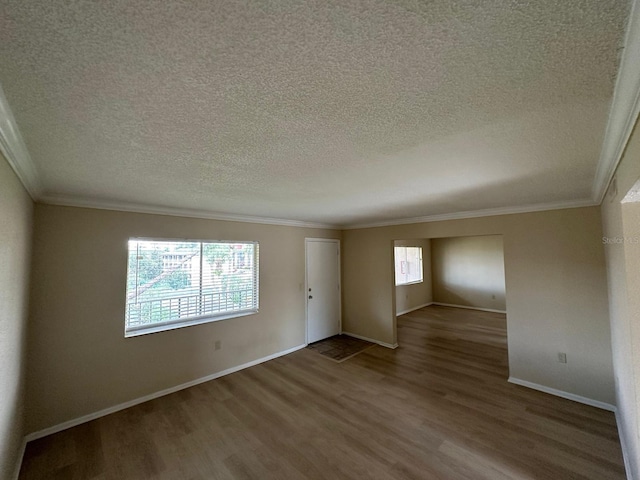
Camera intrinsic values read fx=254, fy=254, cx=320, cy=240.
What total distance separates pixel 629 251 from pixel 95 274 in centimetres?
450

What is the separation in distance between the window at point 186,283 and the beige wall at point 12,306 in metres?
0.90

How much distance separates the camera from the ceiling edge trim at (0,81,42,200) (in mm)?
1128

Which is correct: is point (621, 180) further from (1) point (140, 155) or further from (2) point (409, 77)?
(1) point (140, 155)

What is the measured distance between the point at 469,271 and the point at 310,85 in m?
8.25

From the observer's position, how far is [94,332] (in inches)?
109

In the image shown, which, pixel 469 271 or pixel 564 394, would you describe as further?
pixel 469 271

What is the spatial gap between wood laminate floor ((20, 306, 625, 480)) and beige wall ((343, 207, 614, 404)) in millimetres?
327

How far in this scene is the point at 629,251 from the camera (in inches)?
59.6

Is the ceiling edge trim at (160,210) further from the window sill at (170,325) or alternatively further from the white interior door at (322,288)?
the window sill at (170,325)

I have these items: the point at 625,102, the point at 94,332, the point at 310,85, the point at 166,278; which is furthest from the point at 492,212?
the point at 94,332

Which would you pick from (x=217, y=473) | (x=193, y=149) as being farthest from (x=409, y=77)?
(x=217, y=473)

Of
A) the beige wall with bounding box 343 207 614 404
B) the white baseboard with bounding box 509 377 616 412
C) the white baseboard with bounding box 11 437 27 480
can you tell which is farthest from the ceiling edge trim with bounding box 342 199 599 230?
the white baseboard with bounding box 11 437 27 480

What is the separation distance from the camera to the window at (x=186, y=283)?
3.08 metres

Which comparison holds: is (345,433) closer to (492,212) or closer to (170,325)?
(170,325)
